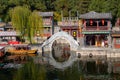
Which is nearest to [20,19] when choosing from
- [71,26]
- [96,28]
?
[71,26]

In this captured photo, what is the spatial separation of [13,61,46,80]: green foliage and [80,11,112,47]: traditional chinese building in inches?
706

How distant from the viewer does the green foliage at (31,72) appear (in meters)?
46.2

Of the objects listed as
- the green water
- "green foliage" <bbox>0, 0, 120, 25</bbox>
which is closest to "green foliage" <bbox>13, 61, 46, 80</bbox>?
the green water

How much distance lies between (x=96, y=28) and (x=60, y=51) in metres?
9.17

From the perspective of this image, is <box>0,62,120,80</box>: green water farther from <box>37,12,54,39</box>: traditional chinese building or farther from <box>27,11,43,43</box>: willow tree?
<box>37,12,54,39</box>: traditional chinese building

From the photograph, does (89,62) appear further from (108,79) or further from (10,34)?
(10,34)

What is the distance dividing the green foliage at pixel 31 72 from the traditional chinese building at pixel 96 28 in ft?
58.9

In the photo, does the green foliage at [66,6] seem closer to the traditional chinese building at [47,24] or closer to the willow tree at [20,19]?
the traditional chinese building at [47,24]

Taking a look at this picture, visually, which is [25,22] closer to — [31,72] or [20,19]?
[20,19]

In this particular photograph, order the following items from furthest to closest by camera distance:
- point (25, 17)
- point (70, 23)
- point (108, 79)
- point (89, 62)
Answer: point (70, 23)
point (25, 17)
point (89, 62)
point (108, 79)

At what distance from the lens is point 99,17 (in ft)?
231

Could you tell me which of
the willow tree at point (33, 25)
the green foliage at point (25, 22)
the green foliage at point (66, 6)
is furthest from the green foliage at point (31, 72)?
the green foliage at point (66, 6)

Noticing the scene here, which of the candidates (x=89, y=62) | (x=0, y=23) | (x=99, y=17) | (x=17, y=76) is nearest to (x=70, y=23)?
(x=99, y=17)

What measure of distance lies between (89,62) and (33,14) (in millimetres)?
19060
